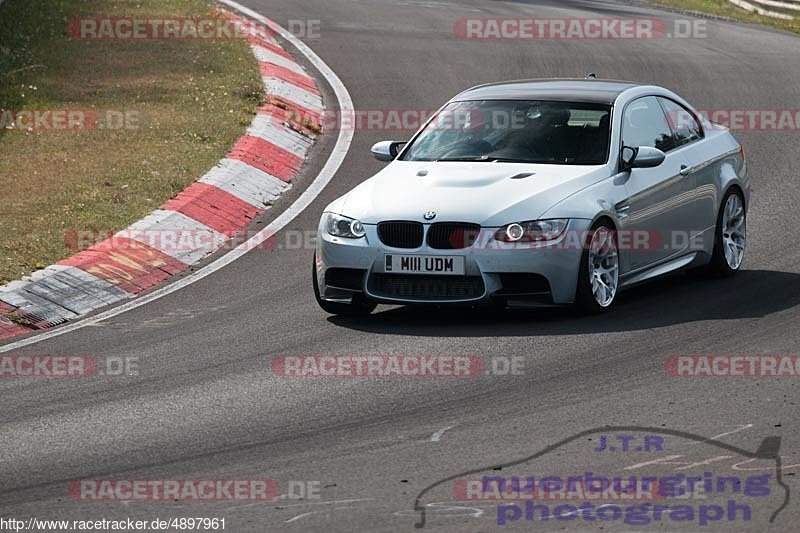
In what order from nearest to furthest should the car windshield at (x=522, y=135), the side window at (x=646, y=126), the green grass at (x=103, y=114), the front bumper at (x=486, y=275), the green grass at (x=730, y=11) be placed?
the front bumper at (x=486, y=275)
the car windshield at (x=522, y=135)
the side window at (x=646, y=126)
the green grass at (x=103, y=114)
the green grass at (x=730, y=11)

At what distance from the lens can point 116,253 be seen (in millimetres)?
12461

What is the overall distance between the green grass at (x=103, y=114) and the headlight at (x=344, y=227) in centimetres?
285

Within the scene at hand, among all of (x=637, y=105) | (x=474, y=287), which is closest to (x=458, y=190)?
(x=474, y=287)

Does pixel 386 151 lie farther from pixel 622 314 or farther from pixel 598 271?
pixel 622 314

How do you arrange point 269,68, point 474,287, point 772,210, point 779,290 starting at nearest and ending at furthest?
point 474,287 < point 779,290 < point 772,210 < point 269,68

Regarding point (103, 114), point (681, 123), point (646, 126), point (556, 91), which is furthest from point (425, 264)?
point (103, 114)

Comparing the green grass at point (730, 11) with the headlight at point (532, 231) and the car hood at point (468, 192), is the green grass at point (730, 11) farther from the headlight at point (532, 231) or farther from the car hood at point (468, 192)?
the headlight at point (532, 231)

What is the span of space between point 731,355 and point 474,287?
5.82 feet

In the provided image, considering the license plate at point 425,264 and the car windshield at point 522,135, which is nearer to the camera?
the license plate at point 425,264

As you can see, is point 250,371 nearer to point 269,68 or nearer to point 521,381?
point 521,381

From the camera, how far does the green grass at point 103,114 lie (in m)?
13.6

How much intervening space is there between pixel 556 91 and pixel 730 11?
73.1 feet

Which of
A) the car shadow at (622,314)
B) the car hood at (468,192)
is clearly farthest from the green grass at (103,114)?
the car shadow at (622,314)

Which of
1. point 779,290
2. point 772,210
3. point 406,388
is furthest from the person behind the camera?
point 772,210
